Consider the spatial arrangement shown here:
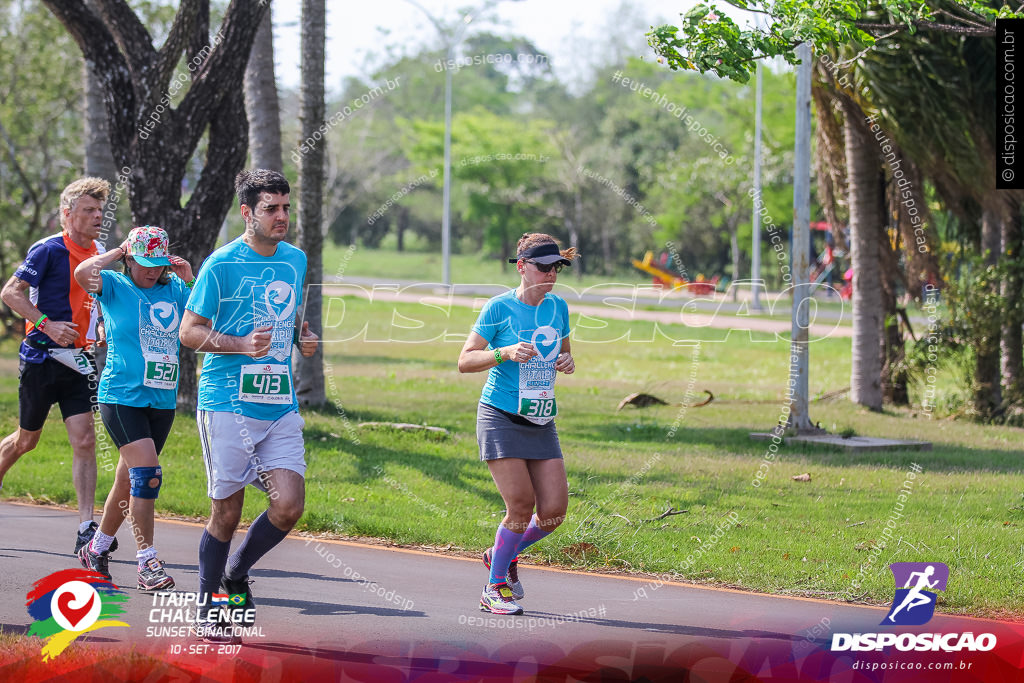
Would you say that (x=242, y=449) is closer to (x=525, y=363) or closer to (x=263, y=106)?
(x=525, y=363)

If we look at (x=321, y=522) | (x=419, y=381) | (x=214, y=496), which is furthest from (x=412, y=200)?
(x=214, y=496)

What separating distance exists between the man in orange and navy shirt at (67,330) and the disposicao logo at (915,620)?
4.56m

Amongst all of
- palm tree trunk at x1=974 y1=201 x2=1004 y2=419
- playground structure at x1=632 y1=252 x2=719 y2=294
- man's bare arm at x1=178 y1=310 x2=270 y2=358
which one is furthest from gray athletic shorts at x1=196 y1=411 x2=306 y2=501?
playground structure at x1=632 y1=252 x2=719 y2=294

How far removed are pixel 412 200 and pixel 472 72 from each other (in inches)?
709

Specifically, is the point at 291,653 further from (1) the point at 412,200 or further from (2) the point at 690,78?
(1) the point at 412,200

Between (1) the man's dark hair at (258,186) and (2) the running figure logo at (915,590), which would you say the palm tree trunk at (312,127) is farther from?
(2) the running figure logo at (915,590)

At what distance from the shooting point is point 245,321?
5.00 metres

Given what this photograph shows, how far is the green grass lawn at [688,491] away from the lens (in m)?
7.30

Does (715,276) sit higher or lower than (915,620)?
higher

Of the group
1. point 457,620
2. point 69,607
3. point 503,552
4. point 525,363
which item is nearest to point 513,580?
point 503,552

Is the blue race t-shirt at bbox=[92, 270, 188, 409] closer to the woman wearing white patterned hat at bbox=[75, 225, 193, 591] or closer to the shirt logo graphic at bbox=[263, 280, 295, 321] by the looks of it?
the woman wearing white patterned hat at bbox=[75, 225, 193, 591]

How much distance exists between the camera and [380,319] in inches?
1232

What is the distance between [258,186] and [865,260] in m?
11.8

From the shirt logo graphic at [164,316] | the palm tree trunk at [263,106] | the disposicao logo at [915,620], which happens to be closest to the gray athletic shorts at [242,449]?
the shirt logo graphic at [164,316]
